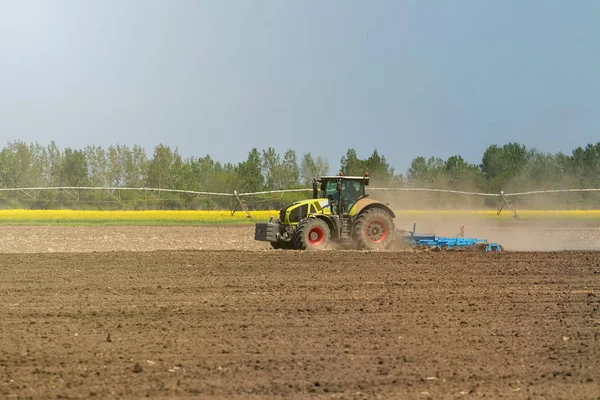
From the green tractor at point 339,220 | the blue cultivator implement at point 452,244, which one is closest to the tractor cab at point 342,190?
the green tractor at point 339,220

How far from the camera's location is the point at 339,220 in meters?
20.1

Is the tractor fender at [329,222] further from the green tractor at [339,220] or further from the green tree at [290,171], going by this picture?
the green tree at [290,171]

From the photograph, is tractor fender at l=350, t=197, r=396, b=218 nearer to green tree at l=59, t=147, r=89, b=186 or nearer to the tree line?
the tree line

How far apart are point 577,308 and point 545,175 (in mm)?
36396

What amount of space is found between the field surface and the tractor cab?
3668 millimetres

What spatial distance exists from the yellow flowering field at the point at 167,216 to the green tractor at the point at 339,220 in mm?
13165

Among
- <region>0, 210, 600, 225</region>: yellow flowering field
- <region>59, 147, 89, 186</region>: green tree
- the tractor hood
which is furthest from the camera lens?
<region>59, 147, 89, 186</region>: green tree

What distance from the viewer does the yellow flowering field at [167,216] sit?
35.3 meters

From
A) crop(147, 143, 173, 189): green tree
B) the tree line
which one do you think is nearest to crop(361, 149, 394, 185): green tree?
the tree line

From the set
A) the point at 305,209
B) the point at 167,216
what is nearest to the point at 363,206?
the point at 305,209

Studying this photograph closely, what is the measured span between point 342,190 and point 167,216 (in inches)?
762

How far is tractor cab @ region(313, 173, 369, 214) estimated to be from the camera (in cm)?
2016

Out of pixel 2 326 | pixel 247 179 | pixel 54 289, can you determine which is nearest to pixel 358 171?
pixel 247 179

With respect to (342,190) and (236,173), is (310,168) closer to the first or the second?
(236,173)
